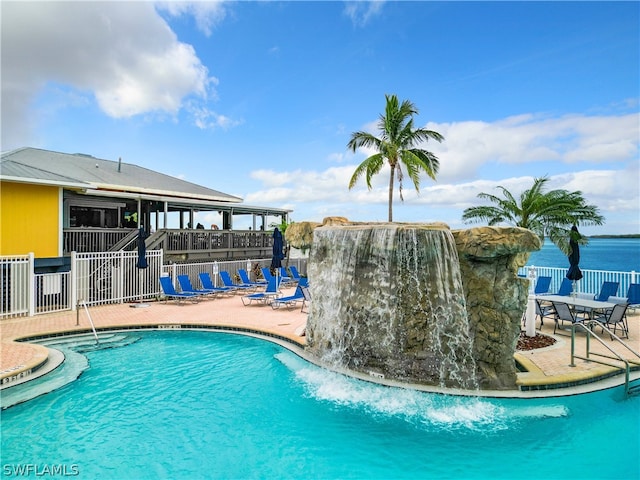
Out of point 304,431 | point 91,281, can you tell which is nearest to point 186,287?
point 91,281

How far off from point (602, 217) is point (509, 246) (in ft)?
24.7

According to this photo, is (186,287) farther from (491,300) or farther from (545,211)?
(545,211)

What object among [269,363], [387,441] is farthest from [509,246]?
[269,363]

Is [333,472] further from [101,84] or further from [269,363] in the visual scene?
[101,84]

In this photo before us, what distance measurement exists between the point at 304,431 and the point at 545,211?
9108mm

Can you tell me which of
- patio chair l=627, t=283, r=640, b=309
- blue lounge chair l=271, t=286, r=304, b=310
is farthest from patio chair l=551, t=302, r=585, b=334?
blue lounge chair l=271, t=286, r=304, b=310

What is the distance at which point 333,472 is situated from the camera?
185 inches

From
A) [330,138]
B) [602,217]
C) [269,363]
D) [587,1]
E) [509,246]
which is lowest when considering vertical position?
[269,363]

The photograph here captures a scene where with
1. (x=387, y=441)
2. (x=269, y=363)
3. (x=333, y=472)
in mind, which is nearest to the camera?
(x=333, y=472)

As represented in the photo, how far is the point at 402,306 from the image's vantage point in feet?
24.3

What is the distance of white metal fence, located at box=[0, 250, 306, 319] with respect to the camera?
41.3 ft

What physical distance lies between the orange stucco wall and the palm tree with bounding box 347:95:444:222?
1242cm

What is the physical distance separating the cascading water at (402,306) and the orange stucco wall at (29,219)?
42.5 ft

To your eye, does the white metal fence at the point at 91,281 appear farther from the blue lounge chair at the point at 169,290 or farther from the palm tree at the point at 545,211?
the palm tree at the point at 545,211
